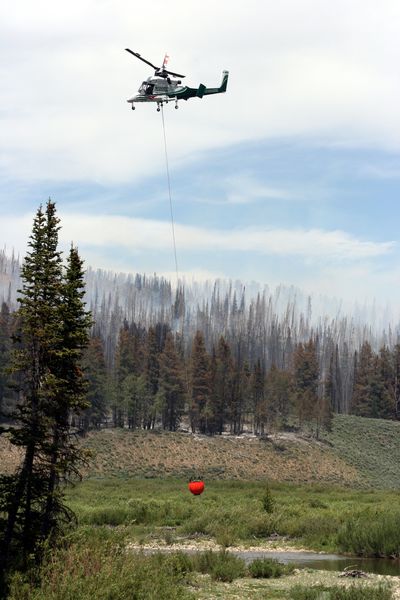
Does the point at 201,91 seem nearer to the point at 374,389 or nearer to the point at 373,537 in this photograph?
the point at 373,537

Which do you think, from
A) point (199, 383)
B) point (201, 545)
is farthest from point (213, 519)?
point (199, 383)

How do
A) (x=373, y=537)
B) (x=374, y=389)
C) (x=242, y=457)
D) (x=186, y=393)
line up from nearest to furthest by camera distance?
(x=373, y=537) → (x=242, y=457) → (x=186, y=393) → (x=374, y=389)

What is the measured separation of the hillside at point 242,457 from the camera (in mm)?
85625

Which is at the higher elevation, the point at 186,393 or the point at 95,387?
the point at 95,387

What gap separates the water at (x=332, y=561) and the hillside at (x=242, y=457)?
49.5 metres

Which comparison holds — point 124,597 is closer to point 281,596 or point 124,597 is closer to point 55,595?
point 55,595

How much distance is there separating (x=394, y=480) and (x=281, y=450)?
13.8 meters

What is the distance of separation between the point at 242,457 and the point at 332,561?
6225 centimetres

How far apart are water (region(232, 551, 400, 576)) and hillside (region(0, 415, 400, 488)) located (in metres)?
49.5

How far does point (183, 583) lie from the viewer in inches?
933

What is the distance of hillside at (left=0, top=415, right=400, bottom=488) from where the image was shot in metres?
85.6

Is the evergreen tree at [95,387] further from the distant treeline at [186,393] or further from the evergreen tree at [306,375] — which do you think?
the evergreen tree at [306,375]

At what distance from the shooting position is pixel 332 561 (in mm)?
30438

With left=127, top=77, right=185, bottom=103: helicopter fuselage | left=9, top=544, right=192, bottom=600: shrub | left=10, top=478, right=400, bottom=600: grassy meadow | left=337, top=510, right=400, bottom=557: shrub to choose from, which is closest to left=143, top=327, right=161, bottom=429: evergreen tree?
left=10, top=478, right=400, bottom=600: grassy meadow
